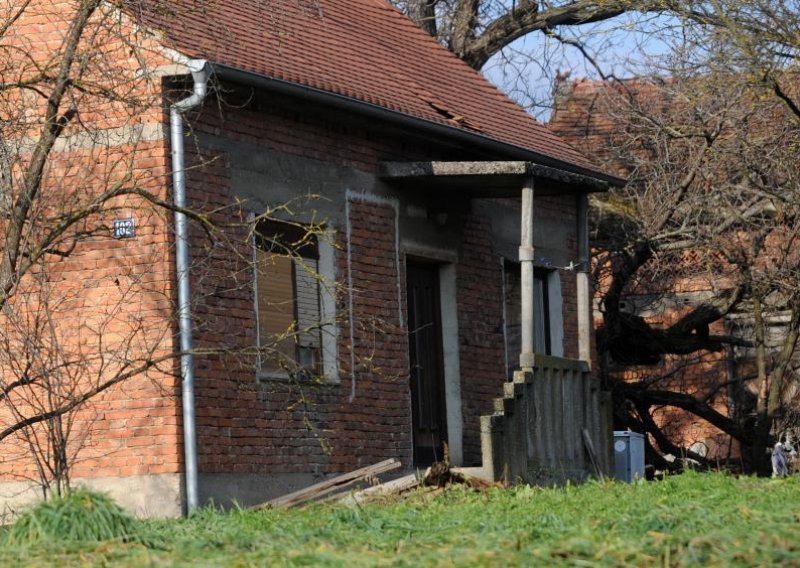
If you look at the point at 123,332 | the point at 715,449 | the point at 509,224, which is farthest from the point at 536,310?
the point at 715,449

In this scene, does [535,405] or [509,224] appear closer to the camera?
[535,405]

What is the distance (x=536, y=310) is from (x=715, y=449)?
9.47 m

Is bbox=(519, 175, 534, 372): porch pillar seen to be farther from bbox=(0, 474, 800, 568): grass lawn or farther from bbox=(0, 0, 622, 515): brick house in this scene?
bbox=(0, 474, 800, 568): grass lawn

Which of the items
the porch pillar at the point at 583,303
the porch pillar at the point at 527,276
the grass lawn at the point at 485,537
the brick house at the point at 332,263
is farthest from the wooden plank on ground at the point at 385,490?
the porch pillar at the point at 583,303

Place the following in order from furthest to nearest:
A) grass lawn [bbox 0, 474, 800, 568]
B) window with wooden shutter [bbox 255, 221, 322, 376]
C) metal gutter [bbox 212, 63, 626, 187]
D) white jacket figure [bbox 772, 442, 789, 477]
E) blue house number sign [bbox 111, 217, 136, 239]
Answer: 1. white jacket figure [bbox 772, 442, 789, 477]
2. window with wooden shutter [bbox 255, 221, 322, 376]
3. metal gutter [bbox 212, 63, 626, 187]
4. blue house number sign [bbox 111, 217, 136, 239]
5. grass lawn [bbox 0, 474, 800, 568]

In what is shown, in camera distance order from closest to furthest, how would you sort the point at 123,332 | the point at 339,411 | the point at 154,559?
the point at 154,559, the point at 123,332, the point at 339,411

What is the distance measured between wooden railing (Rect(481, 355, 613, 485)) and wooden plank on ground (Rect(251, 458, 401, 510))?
1191mm

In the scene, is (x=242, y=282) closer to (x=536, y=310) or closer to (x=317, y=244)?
(x=317, y=244)

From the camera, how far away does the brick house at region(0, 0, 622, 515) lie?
11.4 meters

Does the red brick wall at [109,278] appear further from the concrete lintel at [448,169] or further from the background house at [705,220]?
the background house at [705,220]

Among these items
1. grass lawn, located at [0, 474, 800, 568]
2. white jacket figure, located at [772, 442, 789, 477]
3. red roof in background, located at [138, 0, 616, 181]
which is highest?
red roof in background, located at [138, 0, 616, 181]

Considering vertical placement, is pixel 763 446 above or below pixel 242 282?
below

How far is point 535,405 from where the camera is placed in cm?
1380

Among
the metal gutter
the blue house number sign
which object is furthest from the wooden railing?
the blue house number sign
